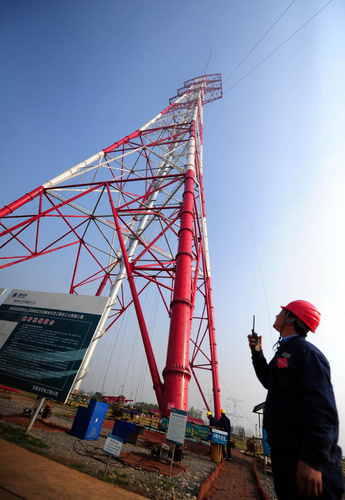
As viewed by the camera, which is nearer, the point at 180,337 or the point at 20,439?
the point at 20,439

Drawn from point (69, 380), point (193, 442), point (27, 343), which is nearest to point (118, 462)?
point (69, 380)

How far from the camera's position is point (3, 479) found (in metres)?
1.34

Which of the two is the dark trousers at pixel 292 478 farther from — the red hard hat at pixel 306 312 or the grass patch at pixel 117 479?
the grass patch at pixel 117 479

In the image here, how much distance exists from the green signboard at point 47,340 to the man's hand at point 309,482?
299 cm

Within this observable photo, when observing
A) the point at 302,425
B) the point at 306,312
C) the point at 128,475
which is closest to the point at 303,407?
the point at 302,425

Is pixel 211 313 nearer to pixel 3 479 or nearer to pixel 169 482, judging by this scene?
pixel 169 482

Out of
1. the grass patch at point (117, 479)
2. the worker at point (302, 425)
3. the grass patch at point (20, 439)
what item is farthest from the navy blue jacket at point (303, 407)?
the grass patch at point (20, 439)

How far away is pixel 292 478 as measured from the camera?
1218mm

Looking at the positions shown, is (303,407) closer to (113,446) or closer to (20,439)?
(113,446)

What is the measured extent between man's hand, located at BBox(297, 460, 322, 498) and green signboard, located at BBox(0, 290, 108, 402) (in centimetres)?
299

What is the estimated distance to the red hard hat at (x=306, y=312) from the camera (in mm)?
1861

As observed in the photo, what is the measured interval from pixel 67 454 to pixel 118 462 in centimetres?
89

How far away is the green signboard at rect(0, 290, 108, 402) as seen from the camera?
3.29 m

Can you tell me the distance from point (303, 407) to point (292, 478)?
361 millimetres
